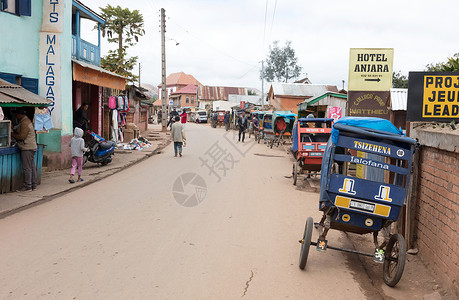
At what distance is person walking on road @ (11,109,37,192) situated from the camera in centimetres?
934

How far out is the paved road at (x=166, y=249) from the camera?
443 cm

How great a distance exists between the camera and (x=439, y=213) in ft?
16.7

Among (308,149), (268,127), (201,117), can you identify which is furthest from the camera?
(201,117)

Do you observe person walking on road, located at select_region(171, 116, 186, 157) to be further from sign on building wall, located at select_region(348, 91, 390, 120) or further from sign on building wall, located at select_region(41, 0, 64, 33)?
sign on building wall, located at select_region(348, 91, 390, 120)

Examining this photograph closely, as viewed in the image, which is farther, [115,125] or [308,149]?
[115,125]

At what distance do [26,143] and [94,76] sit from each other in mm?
5972

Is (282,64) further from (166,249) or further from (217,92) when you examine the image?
(166,249)

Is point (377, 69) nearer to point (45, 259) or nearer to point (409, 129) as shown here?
point (409, 129)

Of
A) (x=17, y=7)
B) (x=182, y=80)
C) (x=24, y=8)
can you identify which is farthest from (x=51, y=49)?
(x=182, y=80)

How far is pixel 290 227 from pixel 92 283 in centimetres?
381

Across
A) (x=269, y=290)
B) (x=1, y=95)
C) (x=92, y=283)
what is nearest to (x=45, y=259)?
(x=92, y=283)

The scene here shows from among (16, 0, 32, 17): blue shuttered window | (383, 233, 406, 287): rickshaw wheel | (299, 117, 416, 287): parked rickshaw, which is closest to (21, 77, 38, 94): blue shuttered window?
(16, 0, 32, 17): blue shuttered window

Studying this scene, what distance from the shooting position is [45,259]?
517 cm

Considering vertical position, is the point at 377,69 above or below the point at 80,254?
above
